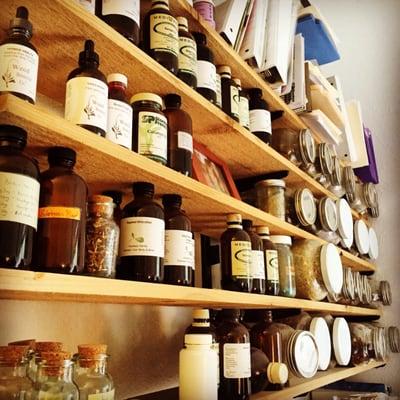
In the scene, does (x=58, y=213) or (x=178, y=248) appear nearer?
(x=58, y=213)

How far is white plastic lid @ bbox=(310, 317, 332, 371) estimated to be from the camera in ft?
4.78

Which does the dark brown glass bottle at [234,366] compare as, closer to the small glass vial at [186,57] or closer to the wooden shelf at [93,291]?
the wooden shelf at [93,291]

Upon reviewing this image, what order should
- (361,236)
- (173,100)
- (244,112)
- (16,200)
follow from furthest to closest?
1. (361,236)
2. (244,112)
3. (173,100)
4. (16,200)

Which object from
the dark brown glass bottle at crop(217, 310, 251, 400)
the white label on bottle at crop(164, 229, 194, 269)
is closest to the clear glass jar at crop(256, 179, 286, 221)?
the dark brown glass bottle at crop(217, 310, 251, 400)

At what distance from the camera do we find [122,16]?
2.83ft

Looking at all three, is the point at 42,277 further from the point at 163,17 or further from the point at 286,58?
the point at 286,58

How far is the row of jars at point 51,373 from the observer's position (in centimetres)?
62

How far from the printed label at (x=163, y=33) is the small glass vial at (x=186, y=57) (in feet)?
0.16

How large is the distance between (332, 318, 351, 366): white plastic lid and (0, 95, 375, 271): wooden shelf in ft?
2.01

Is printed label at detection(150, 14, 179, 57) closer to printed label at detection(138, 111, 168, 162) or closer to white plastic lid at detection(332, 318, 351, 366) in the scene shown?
printed label at detection(138, 111, 168, 162)

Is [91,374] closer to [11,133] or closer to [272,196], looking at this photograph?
[11,133]

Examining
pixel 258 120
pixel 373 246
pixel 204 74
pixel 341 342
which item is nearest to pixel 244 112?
pixel 258 120

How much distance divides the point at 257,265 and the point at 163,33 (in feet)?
1.91

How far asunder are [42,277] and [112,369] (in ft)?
1.75
